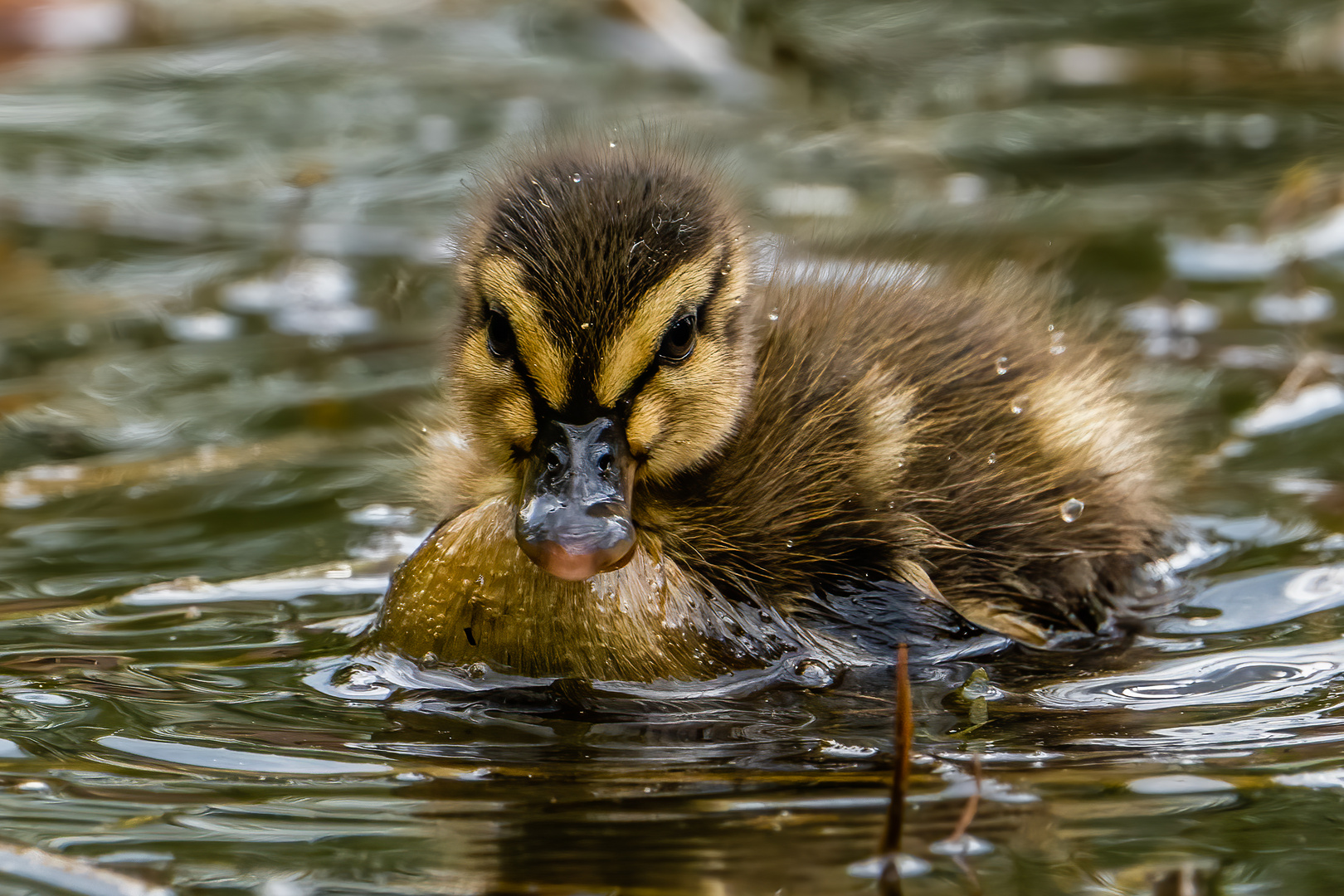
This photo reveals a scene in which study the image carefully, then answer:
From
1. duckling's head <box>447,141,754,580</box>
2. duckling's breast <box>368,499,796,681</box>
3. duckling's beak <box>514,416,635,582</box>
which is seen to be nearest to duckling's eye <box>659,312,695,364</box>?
duckling's head <box>447,141,754,580</box>

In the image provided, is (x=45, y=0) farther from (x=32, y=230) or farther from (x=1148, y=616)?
(x=1148, y=616)

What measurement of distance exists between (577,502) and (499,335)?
391 mm

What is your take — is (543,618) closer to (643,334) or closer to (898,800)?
(643,334)

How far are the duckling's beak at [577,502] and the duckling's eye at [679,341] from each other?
0.56 feet

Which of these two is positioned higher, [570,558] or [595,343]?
[595,343]

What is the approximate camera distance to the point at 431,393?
197 inches

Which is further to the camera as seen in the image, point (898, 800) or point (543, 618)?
point (543, 618)

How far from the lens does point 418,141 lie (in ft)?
24.8

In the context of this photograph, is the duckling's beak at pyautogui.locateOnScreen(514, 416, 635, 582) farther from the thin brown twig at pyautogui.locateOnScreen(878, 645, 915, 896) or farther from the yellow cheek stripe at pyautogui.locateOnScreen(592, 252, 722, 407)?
the thin brown twig at pyautogui.locateOnScreen(878, 645, 915, 896)

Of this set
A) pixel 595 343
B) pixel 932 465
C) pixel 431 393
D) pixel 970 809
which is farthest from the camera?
pixel 431 393

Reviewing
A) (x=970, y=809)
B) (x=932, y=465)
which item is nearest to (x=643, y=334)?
(x=932, y=465)

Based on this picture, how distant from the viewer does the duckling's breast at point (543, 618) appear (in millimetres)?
3096

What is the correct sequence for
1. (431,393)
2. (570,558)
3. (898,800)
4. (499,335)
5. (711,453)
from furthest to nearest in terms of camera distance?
(431,393) → (711,453) → (499,335) → (570,558) → (898,800)

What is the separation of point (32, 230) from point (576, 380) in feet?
13.3
